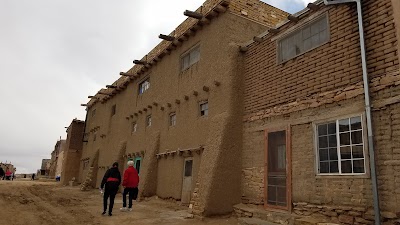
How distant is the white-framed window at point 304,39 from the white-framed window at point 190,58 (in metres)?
4.66

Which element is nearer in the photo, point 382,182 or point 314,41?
point 382,182

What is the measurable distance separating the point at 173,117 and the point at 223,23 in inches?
204

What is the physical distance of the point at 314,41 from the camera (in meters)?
9.04

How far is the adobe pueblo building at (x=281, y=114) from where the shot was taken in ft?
22.5

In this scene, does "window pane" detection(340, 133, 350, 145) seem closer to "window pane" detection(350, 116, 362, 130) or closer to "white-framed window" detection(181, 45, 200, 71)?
"window pane" detection(350, 116, 362, 130)

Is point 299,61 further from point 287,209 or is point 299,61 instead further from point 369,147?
point 287,209

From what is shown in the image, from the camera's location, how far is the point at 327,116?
798 centimetres

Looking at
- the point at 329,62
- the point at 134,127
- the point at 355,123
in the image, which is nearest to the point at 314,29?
the point at 329,62

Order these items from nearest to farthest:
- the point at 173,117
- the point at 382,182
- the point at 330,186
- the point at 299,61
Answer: the point at 382,182, the point at 330,186, the point at 299,61, the point at 173,117

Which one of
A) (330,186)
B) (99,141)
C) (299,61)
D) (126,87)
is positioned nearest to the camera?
(330,186)

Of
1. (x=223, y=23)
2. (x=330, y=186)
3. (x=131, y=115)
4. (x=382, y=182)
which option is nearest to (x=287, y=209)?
(x=330, y=186)

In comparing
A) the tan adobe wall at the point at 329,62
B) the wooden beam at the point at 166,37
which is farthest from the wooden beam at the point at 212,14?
the wooden beam at the point at 166,37

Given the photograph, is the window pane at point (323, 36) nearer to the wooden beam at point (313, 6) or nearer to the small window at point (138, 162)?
the wooden beam at point (313, 6)

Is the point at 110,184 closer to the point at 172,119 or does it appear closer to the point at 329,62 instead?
the point at 172,119
